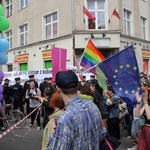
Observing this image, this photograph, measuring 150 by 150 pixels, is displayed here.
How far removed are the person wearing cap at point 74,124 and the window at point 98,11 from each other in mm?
15189

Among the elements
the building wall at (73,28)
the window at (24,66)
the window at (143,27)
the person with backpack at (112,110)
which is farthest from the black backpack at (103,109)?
the window at (24,66)

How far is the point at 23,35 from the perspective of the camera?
71.8ft

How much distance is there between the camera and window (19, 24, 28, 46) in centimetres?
2155

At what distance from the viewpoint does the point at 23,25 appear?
2180 centimetres

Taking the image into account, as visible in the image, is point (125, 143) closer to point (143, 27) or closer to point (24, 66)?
point (143, 27)

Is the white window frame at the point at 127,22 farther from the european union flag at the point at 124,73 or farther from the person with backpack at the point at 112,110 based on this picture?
the european union flag at the point at 124,73

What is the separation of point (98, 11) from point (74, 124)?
1590 centimetres

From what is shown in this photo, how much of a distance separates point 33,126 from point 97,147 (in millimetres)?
7619

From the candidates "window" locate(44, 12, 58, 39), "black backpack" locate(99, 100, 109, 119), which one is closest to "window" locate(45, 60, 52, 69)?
"window" locate(44, 12, 58, 39)

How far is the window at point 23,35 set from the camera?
21547 millimetres

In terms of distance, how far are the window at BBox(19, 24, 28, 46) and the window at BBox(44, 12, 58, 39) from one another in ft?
8.76

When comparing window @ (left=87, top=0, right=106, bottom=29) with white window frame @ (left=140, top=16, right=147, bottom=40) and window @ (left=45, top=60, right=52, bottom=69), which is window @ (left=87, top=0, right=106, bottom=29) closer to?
window @ (left=45, top=60, right=52, bottom=69)

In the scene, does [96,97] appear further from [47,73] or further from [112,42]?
[112,42]

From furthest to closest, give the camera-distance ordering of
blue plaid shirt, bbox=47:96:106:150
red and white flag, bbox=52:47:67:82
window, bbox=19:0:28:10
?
window, bbox=19:0:28:10
red and white flag, bbox=52:47:67:82
blue plaid shirt, bbox=47:96:106:150
